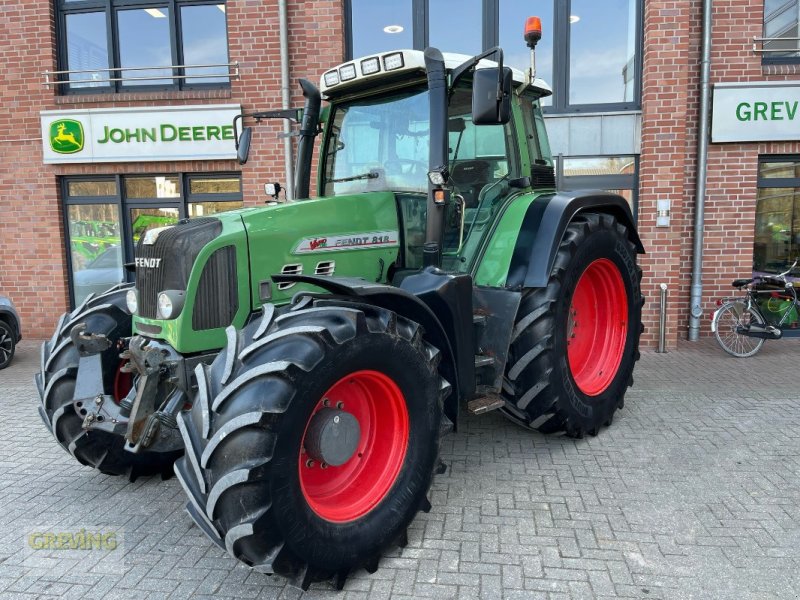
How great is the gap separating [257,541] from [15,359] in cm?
683

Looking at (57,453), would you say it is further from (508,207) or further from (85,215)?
(85,215)

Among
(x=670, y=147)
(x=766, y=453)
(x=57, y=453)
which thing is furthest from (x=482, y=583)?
(x=670, y=147)

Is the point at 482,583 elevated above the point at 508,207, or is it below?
below

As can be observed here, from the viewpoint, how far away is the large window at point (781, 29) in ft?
24.3

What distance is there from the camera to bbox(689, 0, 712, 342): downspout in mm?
7137

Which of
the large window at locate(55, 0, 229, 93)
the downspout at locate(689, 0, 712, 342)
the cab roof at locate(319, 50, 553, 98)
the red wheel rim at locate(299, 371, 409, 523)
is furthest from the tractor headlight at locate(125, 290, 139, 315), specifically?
the downspout at locate(689, 0, 712, 342)

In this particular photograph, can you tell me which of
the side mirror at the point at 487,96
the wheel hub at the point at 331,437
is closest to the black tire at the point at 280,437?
the wheel hub at the point at 331,437

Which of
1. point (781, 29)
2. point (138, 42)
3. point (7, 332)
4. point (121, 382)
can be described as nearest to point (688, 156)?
point (781, 29)

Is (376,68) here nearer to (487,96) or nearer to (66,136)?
(487,96)

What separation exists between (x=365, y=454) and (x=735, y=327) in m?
5.98

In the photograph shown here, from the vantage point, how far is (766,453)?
158 inches

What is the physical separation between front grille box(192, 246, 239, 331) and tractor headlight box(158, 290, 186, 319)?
0.07 metres

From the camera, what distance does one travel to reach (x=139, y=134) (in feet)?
26.2

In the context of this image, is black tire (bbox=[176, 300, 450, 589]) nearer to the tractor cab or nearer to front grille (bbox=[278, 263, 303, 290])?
front grille (bbox=[278, 263, 303, 290])
